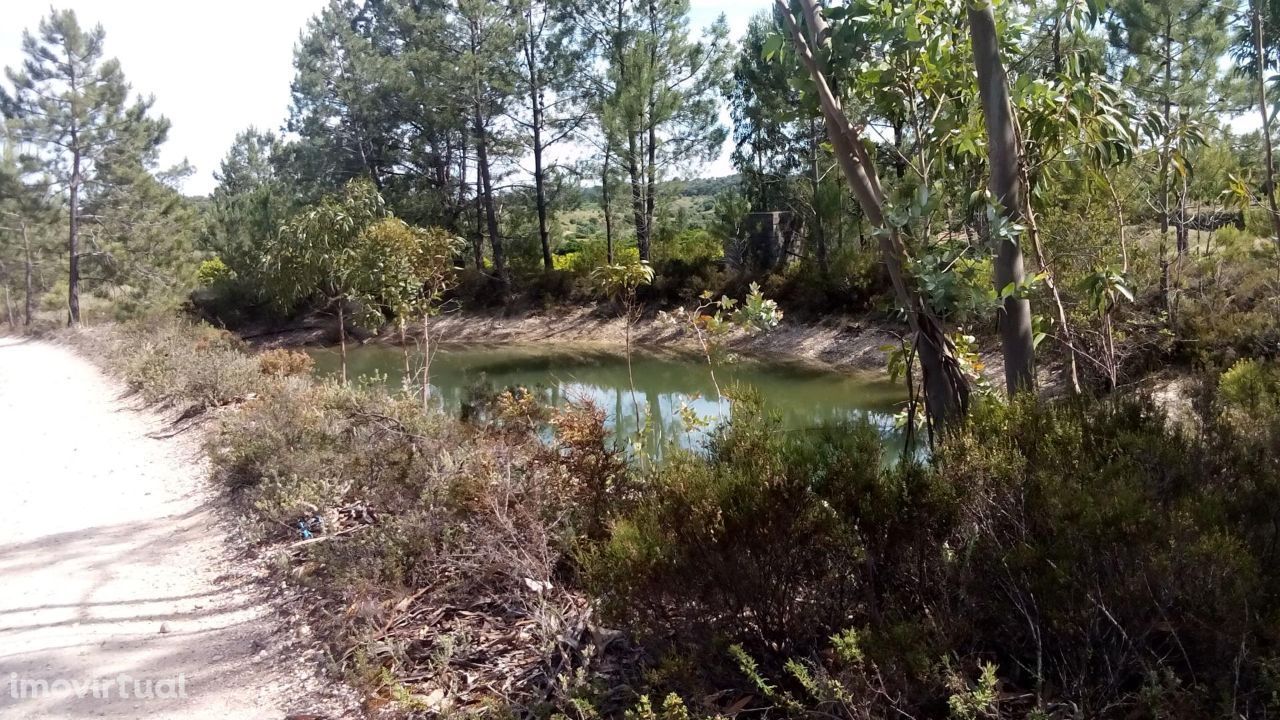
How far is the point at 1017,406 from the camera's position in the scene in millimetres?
3123

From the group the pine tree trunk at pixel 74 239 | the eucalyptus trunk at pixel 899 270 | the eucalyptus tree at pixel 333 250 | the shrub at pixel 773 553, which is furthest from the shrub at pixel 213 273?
the shrub at pixel 773 553

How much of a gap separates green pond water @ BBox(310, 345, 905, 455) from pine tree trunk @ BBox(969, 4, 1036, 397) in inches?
Answer: 272

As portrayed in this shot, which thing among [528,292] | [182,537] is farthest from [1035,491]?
[528,292]

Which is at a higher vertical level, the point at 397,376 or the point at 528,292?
the point at 528,292

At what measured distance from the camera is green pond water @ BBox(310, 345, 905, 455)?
14461mm

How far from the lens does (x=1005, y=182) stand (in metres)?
3.34

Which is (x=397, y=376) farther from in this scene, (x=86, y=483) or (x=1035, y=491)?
(x=1035, y=491)

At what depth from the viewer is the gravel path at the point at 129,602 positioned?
371 cm

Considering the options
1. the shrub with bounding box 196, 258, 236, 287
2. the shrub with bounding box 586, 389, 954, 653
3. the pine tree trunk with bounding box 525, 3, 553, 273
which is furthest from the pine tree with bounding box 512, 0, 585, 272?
the shrub with bounding box 586, 389, 954, 653

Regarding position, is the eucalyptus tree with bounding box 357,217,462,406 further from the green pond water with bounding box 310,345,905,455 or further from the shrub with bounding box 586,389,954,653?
the shrub with bounding box 586,389,954,653

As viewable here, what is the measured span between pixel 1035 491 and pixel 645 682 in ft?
4.76

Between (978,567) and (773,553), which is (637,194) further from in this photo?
Result: (978,567)

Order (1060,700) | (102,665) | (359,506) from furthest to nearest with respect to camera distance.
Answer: (359,506) < (102,665) < (1060,700)

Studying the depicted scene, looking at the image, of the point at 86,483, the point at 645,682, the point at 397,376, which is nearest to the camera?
the point at 645,682
